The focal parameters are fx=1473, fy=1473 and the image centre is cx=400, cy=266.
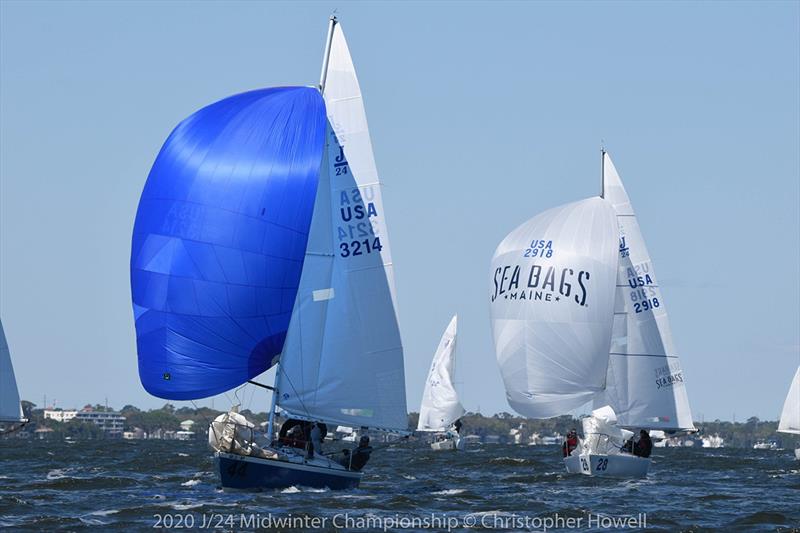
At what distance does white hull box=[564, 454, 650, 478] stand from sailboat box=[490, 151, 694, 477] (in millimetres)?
29

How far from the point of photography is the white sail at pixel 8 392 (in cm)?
4056

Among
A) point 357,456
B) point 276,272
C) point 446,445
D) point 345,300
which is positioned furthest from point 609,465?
point 446,445

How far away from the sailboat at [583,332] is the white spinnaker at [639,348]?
5cm

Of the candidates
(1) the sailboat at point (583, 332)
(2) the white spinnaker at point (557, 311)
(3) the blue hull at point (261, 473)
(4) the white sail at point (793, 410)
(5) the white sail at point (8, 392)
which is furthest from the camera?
(4) the white sail at point (793, 410)

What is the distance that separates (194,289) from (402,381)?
19.1 ft

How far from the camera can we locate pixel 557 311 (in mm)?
45312

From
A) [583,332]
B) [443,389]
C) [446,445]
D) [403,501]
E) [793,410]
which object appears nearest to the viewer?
[403,501]

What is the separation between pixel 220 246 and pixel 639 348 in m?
21.4

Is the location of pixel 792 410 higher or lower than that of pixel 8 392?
higher

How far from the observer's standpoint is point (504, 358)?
4659cm

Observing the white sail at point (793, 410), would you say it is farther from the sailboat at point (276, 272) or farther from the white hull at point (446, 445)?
the sailboat at point (276, 272)

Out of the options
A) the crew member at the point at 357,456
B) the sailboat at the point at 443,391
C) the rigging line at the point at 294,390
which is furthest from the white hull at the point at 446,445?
the rigging line at the point at 294,390

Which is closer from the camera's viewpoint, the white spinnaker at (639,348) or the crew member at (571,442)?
the crew member at (571,442)

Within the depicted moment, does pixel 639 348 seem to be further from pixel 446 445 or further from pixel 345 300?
pixel 446 445
